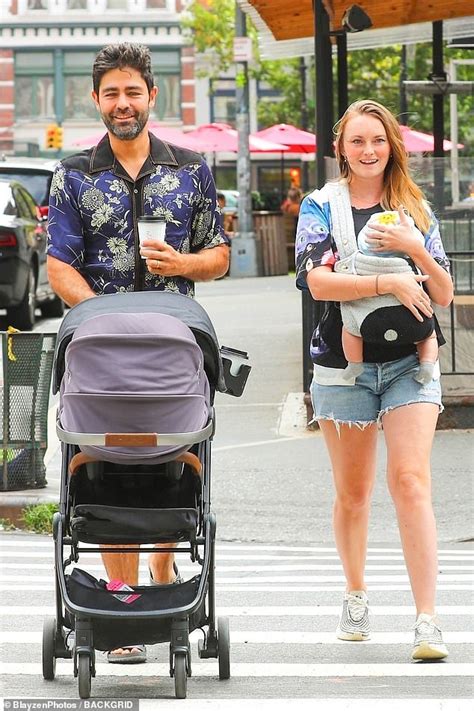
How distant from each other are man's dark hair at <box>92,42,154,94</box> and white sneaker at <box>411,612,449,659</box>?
209 centimetres

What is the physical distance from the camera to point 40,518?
29.8ft

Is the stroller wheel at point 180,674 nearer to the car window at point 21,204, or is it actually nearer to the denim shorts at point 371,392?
the denim shorts at point 371,392

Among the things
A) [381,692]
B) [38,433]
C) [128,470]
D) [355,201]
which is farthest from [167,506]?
[38,433]

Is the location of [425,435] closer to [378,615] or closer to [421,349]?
[421,349]

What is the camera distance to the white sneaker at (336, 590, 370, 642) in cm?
598

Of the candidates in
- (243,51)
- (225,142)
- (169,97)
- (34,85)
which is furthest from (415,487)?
(34,85)

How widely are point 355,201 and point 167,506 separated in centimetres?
136

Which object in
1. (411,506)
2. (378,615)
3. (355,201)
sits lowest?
(378,615)

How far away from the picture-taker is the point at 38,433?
9.52m

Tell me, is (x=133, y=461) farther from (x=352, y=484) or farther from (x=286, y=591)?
(x=286, y=591)

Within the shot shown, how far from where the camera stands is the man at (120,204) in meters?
5.61

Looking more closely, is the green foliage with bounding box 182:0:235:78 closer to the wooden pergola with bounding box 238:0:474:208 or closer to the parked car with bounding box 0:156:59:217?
the parked car with bounding box 0:156:59:217

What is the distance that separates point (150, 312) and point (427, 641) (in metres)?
1.49

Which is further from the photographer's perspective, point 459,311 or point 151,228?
point 459,311
